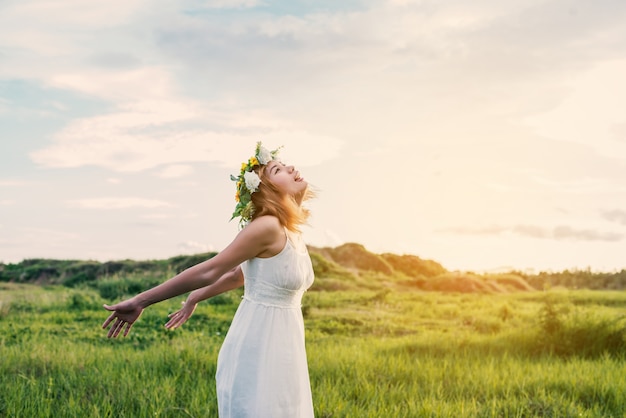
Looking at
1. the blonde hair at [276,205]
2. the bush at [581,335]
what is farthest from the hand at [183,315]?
the bush at [581,335]

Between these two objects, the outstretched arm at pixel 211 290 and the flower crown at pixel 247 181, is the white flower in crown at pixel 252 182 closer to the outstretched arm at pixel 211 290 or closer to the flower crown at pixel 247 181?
the flower crown at pixel 247 181

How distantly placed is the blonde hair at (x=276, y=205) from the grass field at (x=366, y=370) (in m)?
2.50

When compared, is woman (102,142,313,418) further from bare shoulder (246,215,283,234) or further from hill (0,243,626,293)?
hill (0,243,626,293)

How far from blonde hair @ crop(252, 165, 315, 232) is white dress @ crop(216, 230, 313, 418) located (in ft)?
0.44

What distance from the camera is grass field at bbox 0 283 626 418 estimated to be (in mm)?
6238

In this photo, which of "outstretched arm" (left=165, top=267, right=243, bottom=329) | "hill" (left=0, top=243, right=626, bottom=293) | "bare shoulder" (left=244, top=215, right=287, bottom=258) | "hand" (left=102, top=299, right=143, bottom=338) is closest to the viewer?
"hand" (left=102, top=299, right=143, bottom=338)

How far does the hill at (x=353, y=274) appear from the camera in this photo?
2442cm

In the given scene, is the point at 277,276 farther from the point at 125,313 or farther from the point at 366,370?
the point at 366,370

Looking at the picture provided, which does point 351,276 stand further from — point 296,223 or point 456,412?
point 296,223

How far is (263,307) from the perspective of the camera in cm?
401

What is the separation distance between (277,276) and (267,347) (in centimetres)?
43

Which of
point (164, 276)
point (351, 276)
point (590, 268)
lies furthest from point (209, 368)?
point (590, 268)

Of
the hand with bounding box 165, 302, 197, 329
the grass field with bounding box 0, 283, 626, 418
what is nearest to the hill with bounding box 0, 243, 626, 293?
the grass field with bounding box 0, 283, 626, 418

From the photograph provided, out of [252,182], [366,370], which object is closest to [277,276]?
[252,182]
